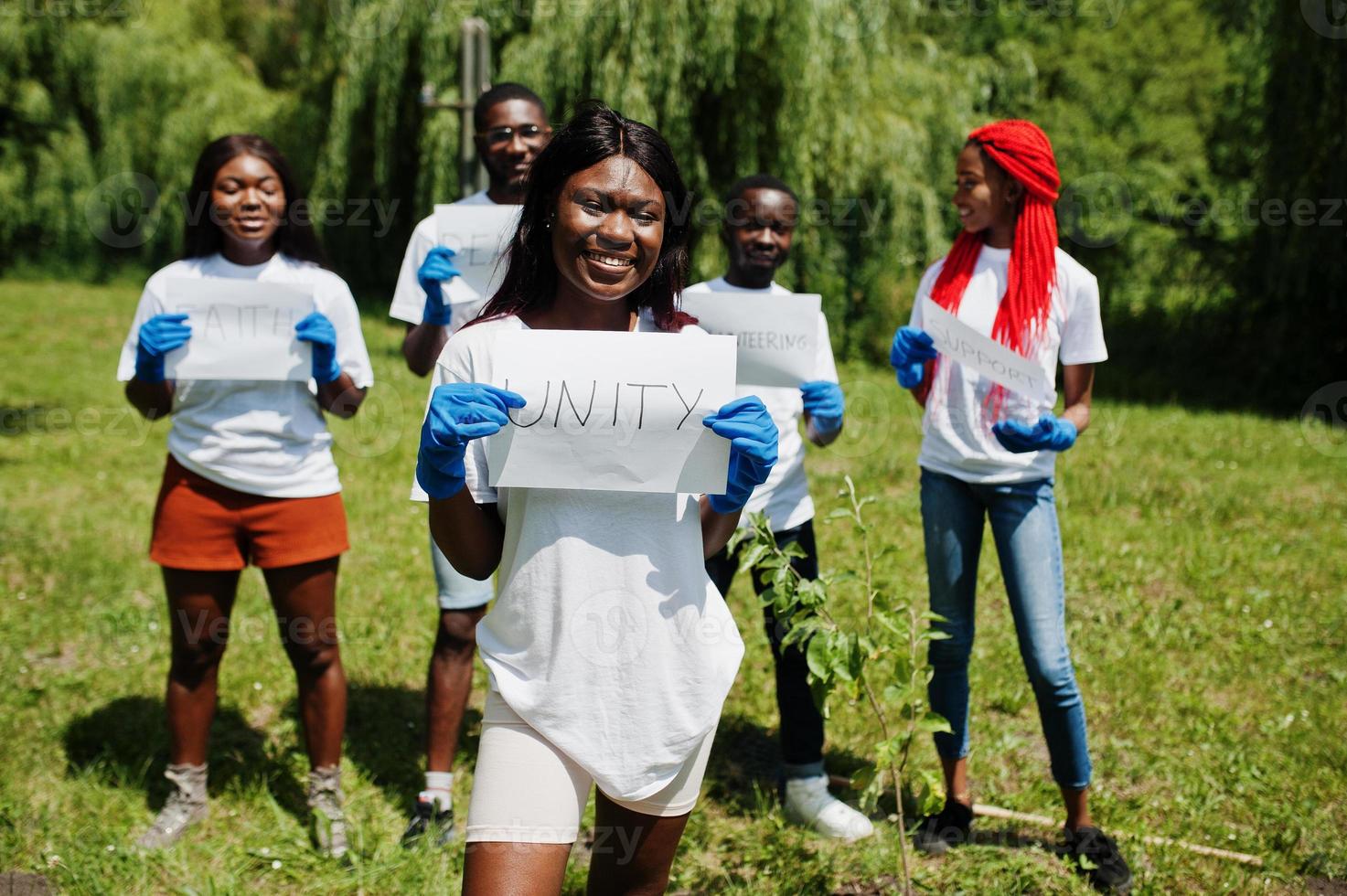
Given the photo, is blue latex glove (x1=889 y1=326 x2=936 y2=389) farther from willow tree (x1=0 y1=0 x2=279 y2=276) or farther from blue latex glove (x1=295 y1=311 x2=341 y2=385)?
willow tree (x1=0 y1=0 x2=279 y2=276)

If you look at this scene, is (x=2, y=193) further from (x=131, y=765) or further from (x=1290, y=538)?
(x=1290, y=538)

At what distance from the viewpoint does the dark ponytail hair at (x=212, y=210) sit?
297 cm

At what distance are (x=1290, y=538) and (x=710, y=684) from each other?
5.07m

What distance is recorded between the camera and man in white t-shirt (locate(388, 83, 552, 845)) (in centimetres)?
302

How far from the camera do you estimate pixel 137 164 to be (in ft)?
53.0

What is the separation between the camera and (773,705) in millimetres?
4062

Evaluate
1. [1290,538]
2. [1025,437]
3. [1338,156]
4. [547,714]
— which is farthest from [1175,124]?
[547,714]

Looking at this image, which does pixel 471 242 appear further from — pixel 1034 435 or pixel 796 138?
pixel 796 138

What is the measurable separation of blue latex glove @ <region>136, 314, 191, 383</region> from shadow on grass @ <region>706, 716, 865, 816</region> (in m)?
1.97

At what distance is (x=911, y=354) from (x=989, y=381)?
208 millimetres

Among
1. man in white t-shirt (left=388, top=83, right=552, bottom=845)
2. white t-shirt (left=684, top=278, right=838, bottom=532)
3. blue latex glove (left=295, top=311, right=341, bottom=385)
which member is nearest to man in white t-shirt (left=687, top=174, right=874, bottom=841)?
white t-shirt (left=684, top=278, right=838, bottom=532)

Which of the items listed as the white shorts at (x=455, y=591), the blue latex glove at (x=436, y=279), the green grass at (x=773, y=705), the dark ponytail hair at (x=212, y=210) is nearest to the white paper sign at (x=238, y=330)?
the dark ponytail hair at (x=212, y=210)

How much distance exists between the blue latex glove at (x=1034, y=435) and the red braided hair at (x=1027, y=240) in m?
0.20

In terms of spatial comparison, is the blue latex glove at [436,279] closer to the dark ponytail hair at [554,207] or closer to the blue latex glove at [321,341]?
the blue latex glove at [321,341]
